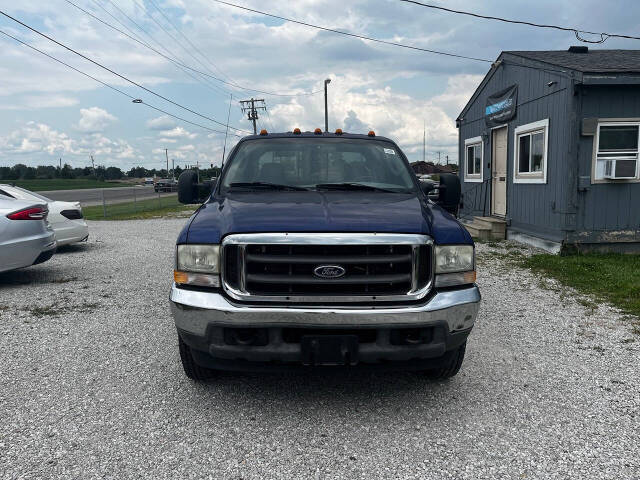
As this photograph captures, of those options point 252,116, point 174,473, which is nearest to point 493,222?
point 174,473

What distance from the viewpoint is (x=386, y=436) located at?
303cm

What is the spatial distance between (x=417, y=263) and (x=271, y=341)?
38.6 inches

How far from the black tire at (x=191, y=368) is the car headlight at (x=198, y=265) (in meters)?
0.58

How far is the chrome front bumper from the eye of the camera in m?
2.95

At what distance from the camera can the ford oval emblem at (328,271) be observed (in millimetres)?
3008

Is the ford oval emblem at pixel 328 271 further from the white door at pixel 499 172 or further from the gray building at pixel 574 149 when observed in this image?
the white door at pixel 499 172

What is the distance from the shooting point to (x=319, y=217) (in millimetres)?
3174

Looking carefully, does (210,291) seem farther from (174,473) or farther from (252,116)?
(252,116)

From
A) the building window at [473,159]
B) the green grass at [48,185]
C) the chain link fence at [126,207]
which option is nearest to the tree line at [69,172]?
the green grass at [48,185]

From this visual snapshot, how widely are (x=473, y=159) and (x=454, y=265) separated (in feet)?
40.9

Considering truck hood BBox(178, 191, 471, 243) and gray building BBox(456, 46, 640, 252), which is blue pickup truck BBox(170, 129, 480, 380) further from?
gray building BBox(456, 46, 640, 252)

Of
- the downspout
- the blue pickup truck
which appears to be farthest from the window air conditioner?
the blue pickup truck

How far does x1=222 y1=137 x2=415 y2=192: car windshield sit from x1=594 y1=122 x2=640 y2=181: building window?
6429 millimetres

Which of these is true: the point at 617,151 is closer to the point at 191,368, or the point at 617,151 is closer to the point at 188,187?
the point at 188,187
